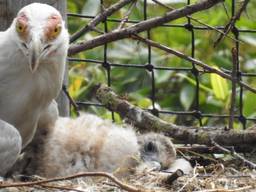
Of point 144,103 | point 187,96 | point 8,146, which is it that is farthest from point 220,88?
point 8,146

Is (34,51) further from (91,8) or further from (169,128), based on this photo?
(91,8)

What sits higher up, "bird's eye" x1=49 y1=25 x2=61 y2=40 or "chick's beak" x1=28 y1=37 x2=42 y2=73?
"bird's eye" x1=49 y1=25 x2=61 y2=40

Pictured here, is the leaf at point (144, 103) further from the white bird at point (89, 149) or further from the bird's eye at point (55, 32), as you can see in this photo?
the bird's eye at point (55, 32)

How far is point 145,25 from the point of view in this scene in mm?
5074

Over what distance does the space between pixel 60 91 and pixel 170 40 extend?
2298 millimetres

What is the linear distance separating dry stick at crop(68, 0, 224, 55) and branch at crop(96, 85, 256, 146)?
0.24m

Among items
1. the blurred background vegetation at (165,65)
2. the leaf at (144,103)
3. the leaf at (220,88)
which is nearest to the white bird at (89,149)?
the leaf at (220,88)

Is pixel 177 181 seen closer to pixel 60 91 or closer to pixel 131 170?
pixel 131 170

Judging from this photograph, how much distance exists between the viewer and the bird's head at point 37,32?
4.46 m

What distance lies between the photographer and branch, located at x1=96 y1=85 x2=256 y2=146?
4.96 meters

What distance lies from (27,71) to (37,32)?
0.25m

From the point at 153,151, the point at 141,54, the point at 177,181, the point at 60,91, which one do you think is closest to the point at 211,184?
the point at 177,181

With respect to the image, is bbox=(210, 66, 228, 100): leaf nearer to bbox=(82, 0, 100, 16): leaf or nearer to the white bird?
bbox=(82, 0, 100, 16): leaf

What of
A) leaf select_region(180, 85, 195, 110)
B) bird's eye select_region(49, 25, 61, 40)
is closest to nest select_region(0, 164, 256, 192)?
bird's eye select_region(49, 25, 61, 40)
